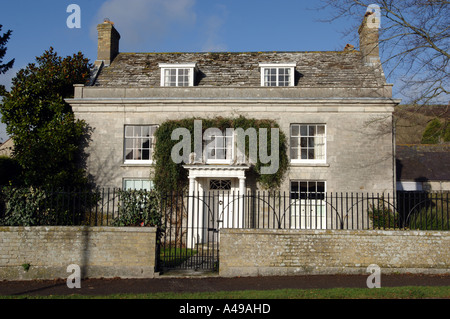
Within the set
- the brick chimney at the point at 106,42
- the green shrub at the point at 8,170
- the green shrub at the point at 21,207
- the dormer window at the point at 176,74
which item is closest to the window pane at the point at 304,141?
the dormer window at the point at 176,74

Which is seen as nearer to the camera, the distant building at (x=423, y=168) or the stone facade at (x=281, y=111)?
the stone facade at (x=281, y=111)

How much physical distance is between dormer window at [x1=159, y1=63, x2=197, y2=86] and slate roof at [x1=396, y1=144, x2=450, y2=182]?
1941 centimetres

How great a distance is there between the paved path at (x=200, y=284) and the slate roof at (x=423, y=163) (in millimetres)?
22003

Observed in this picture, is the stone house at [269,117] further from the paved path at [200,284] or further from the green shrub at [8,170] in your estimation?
the paved path at [200,284]

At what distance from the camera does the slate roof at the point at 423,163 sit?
102 feet

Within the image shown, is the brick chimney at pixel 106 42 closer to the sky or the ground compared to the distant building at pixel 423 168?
closer to the sky

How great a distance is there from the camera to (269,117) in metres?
18.4

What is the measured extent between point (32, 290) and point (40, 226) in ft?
6.45

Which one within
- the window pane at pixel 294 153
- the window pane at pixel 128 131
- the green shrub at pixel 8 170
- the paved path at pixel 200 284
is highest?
the window pane at pixel 128 131

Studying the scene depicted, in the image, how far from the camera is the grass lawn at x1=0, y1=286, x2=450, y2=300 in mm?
8531

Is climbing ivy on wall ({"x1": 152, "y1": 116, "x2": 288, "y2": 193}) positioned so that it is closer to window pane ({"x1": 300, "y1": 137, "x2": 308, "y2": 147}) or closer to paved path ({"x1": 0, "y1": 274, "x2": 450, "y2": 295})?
window pane ({"x1": 300, "y1": 137, "x2": 308, "y2": 147})

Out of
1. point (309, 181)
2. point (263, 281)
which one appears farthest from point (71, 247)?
point (309, 181)
